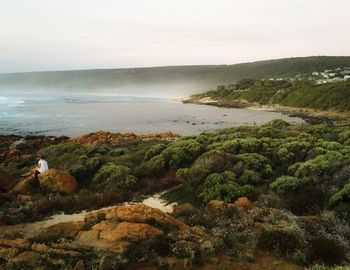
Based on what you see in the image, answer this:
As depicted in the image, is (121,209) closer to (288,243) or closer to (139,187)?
(288,243)

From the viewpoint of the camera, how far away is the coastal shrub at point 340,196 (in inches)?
403

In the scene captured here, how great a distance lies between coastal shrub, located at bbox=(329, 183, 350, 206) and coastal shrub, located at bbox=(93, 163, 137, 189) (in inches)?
252

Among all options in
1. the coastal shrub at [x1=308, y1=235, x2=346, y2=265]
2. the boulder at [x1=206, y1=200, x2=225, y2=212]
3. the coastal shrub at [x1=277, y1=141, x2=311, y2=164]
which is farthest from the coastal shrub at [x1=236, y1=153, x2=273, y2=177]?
the coastal shrub at [x1=308, y1=235, x2=346, y2=265]

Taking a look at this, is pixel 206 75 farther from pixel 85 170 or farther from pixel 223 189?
pixel 223 189

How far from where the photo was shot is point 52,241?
24.5ft

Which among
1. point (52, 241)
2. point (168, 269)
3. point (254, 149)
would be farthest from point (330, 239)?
point (254, 149)

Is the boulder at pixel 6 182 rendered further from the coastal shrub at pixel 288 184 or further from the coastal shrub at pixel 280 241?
the coastal shrub at pixel 280 241

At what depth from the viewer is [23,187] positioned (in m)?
13.3

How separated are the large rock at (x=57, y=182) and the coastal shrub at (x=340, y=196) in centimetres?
815

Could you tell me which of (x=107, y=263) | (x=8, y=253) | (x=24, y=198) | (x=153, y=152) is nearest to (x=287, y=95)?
(x=153, y=152)

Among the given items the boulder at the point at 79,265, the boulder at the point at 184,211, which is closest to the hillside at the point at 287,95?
the boulder at the point at 184,211

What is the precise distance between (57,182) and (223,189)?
18.5 ft

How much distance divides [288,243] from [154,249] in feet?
8.01

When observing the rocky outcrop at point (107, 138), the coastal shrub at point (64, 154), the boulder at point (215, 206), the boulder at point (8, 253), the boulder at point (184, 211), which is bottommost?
the rocky outcrop at point (107, 138)
